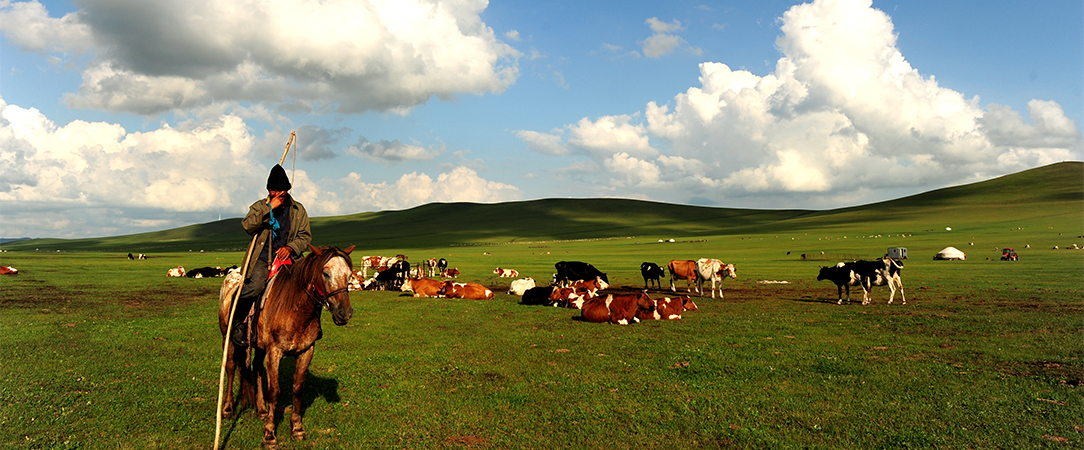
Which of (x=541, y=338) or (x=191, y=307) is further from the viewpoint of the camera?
(x=191, y=307)

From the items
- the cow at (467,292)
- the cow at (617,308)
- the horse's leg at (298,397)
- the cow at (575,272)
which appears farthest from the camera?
→ the cow at (575,272)

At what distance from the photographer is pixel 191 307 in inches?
757

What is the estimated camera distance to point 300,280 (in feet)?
22.2

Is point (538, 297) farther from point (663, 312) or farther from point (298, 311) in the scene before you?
point (298, 311)

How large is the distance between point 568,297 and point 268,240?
47.8 ft

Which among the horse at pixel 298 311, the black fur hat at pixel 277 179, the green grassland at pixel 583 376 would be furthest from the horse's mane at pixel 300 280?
the green grassland at pixel 583 376

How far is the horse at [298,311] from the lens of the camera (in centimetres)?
646

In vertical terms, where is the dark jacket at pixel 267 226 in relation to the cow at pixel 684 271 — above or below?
above

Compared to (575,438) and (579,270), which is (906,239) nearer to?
(579,270)

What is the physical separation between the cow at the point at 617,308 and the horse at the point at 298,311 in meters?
11.0

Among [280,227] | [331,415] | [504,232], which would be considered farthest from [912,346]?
[504,232]

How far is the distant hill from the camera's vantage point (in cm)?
11900

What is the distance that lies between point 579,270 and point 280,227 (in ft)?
75.1

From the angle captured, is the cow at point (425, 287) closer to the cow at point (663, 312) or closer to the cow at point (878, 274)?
the cow at point (663, 312)
